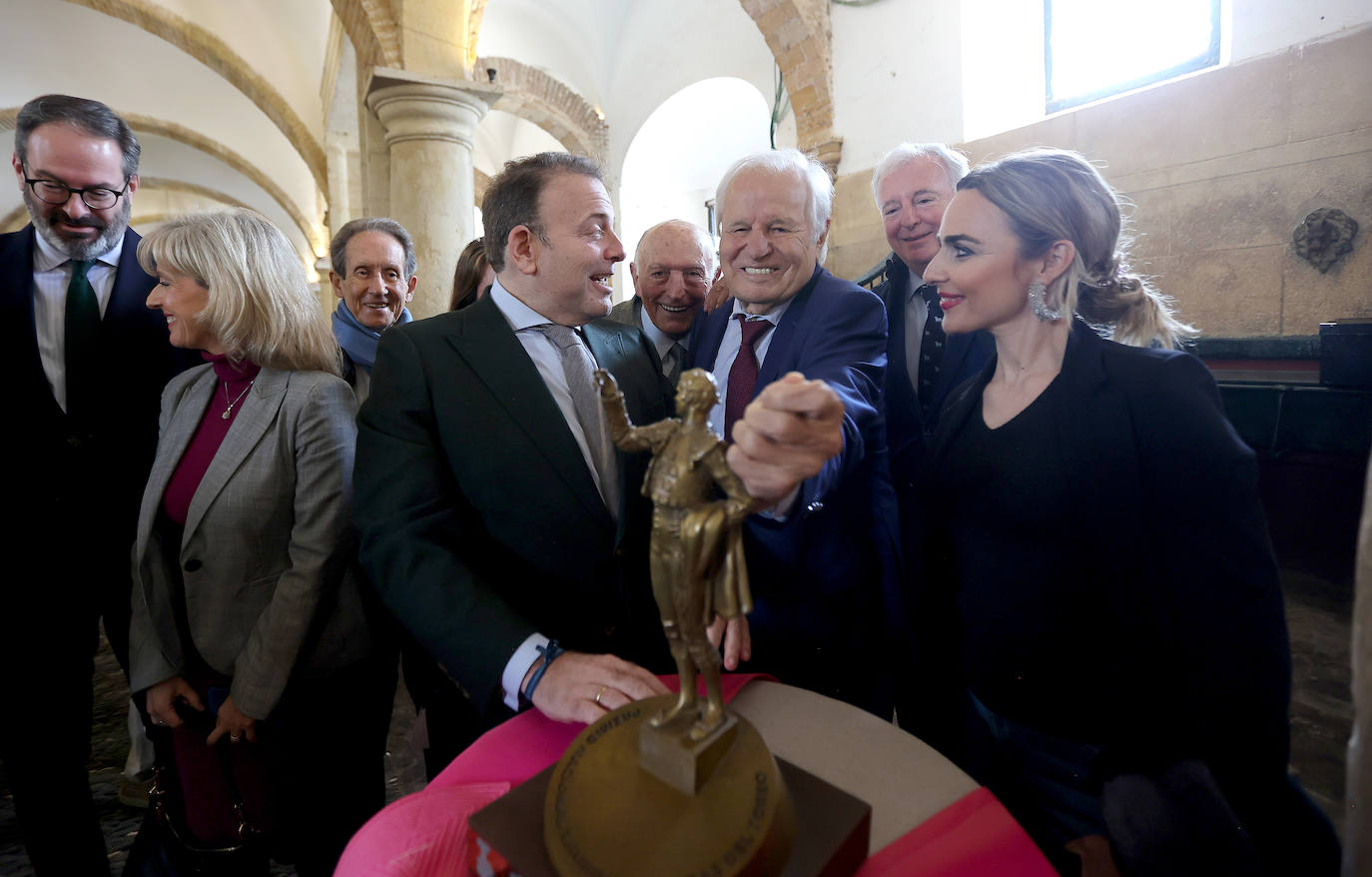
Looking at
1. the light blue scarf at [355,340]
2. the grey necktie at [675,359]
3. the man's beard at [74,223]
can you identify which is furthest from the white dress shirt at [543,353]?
the man's beard at [74,223]

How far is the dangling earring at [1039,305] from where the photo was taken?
1493mm

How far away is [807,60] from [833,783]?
6.63 meters

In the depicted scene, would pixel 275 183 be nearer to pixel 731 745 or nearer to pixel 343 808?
pixel 343 808

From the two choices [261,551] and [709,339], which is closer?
[261,551]

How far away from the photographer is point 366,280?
2.87m

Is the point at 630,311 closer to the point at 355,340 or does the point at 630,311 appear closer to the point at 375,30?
the point at 355,340

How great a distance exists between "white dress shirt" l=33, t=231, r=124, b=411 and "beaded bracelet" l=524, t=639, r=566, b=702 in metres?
1.87

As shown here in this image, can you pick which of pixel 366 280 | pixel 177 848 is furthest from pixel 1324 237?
pixel 177 848

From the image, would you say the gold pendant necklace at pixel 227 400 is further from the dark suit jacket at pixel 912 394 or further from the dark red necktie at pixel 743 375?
the dark suit jacket at pixel 912 394

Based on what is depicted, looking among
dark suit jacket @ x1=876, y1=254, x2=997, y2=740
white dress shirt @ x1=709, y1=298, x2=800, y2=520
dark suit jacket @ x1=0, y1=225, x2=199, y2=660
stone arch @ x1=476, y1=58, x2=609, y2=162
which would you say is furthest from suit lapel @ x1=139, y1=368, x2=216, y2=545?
stone arch @ x1=476, y1=58, x2=609, y2=162

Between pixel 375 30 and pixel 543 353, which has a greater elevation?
Result: pixel 375 30

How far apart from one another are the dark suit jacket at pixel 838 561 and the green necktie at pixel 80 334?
2081mm

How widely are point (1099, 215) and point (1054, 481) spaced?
621 mm

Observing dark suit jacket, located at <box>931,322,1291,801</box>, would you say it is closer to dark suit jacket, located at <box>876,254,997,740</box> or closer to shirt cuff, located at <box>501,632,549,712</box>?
dark suit jacket, located at <box>876,254,997,740</box>
